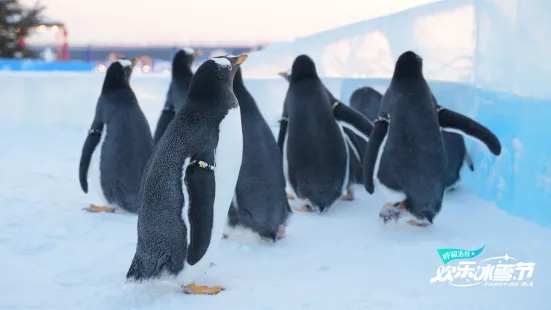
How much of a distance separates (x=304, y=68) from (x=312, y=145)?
1.74 ft

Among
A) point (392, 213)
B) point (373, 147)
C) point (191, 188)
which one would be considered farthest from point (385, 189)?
point (191, 188)

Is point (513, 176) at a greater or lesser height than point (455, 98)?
lesser

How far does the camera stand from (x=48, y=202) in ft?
13.0

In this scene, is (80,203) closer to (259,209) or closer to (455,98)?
(259,209)

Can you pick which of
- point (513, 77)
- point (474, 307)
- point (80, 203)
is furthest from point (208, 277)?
point (513, 77)

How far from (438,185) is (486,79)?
1.34m

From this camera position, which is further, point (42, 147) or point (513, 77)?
point (42, 147)

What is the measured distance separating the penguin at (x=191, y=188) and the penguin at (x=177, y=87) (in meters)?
2.15

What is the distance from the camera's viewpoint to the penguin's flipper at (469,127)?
341 centimetres

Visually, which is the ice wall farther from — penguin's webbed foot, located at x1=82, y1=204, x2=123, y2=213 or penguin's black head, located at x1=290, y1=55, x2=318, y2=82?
penguin's webbed foot, located at x1=82, y1=204, x2=123, y2=213

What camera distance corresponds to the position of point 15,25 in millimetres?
22781

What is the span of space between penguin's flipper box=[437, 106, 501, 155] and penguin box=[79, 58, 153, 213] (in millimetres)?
1885

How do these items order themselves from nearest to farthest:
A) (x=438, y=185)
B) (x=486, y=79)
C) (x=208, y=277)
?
(x=208, y=277), (x=438, y=185), (x=486, y=79)

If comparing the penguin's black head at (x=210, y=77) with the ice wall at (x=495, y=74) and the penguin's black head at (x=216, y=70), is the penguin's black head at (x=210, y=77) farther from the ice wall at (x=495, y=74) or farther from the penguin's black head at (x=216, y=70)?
the ice wall at (x=495, y=74)
